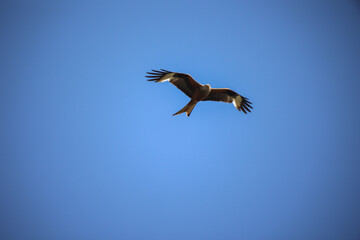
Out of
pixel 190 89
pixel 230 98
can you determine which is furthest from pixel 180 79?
pixel 230 98

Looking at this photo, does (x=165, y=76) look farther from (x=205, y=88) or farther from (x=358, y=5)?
(x=358, y=5)

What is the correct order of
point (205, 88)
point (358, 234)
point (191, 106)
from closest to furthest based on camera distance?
point (205, 88) < point (191, 106) < point (358, 234)

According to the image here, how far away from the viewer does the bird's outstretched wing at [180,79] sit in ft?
23.7

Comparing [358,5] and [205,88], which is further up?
[358,5]

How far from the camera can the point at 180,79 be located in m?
7.57

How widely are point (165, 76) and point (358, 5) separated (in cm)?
820

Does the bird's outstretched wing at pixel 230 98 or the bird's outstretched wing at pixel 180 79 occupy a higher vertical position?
the bird's outstretched wing at pixel 230 98

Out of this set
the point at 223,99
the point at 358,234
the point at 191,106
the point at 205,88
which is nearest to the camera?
the point at 205,88

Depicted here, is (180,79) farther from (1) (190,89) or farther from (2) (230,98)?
(2) (230,98)

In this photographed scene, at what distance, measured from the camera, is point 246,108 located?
28.6ft

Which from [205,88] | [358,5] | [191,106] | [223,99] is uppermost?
[358,5]

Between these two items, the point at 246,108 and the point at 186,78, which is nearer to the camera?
the point at 186,78

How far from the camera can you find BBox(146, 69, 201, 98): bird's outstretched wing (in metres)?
7.22

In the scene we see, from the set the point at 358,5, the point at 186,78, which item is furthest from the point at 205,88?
the point at 358,5
